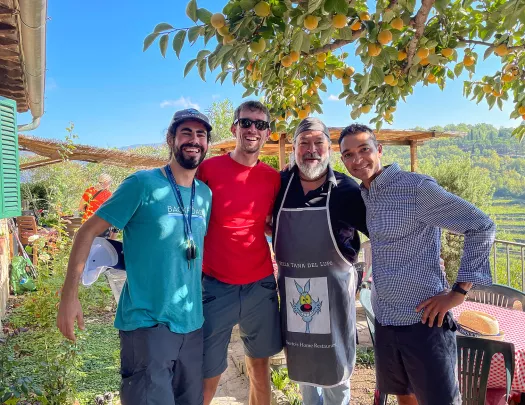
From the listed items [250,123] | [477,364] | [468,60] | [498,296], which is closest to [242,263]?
[250,123]

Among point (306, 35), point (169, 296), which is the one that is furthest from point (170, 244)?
point (306, 35)

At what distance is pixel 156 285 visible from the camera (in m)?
1.72

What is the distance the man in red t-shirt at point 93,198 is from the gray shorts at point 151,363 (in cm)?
131

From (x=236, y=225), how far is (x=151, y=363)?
822 millimetres

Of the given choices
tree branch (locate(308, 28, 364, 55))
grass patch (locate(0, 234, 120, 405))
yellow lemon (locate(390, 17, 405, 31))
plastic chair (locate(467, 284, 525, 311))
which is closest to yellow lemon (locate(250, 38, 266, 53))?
tree branch (locate(308, 28, 364, 55))

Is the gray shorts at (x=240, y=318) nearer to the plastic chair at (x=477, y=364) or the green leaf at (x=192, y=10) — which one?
the plastic chair at (x=477, y=364)

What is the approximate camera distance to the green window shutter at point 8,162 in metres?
2.62

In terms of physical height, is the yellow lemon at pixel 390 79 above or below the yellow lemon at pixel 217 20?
above

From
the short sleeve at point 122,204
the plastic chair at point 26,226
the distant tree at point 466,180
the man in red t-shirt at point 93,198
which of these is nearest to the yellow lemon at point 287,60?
the short sleeve at point 122,204

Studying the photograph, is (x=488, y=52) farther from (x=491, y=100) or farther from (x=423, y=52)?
(x=491, y=100)

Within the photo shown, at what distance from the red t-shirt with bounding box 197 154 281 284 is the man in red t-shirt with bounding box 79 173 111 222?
1040 mm

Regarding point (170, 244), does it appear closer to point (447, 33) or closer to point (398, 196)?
point (398, 196)

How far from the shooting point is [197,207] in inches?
75.2

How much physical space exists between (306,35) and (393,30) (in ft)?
1.93
